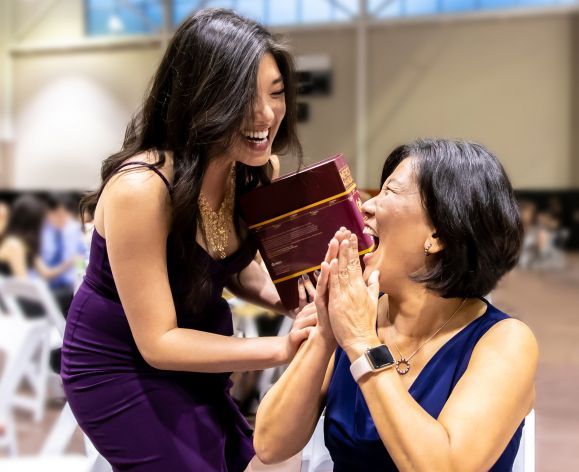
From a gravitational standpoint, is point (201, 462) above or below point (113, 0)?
below

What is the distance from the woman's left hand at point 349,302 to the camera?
1.06 metres

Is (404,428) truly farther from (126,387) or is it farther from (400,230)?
(126,387)

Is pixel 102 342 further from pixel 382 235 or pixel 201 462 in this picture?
pixel 382 235

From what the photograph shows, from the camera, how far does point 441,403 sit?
1106 mm

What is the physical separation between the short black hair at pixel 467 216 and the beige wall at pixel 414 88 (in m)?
7.06

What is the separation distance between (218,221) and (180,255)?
13cm

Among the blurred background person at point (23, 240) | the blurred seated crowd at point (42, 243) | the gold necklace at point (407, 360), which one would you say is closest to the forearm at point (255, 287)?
the gold necklace at point (407, 360)

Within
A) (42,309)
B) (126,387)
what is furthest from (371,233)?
(42,309)

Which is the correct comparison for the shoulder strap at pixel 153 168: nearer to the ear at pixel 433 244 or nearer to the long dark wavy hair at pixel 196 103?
the long dark wavy hair at pixel 196 103

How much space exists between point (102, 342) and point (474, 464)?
2.29ft

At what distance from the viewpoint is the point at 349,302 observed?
3.51ft

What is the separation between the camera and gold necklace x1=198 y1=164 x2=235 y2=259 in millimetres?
1271

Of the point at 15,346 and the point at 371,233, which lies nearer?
the point at 371,233

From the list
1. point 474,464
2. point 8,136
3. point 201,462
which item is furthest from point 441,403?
point 8,136
